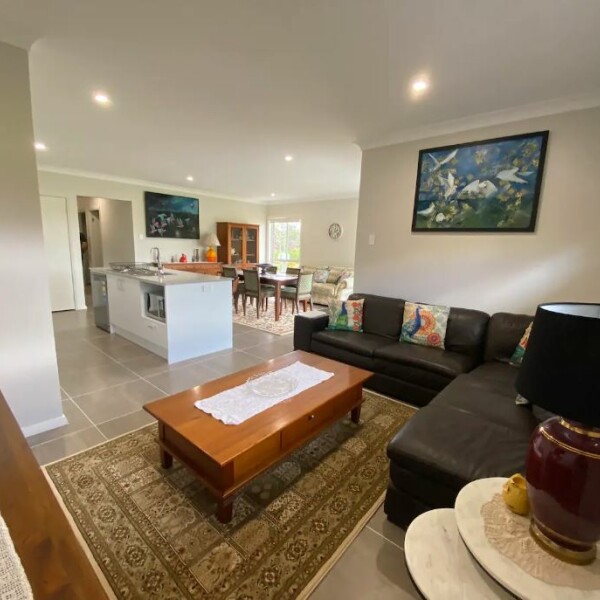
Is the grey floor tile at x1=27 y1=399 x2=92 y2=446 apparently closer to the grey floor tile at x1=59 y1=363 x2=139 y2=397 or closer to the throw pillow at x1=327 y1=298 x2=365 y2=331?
the grey floor tile at x1=59 y1=363 x2=139 y2=397

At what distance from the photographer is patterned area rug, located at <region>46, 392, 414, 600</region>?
1.26 meters

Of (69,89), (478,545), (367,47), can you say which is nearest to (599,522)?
(478,545)

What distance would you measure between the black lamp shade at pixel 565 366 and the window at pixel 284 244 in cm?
764

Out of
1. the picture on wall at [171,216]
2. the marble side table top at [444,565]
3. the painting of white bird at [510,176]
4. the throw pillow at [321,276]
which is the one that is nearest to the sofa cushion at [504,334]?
the painting of white bird at [510,176]

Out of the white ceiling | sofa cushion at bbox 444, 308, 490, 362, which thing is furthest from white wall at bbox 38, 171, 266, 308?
sofa cushion at bbox 444, 308, 490, 362

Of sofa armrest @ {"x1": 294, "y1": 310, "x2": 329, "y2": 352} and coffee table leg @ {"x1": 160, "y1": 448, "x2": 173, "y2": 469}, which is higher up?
sofa armrest @ {"x1": 294, "y1": 310, "x2": 329, "y2": 352}

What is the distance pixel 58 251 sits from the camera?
546 centimetres

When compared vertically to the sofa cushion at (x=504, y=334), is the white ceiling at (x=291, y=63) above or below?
above

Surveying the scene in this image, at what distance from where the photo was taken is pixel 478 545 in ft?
2.90

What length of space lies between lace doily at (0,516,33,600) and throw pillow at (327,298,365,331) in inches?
114

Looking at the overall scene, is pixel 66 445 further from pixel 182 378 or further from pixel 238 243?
pixel 238 243

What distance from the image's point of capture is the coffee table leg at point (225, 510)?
57.6 inches

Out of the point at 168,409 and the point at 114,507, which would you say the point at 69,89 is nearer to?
the point at 168,409

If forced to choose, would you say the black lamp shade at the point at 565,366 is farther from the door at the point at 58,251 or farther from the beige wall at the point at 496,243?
the door at the point at 58,251
